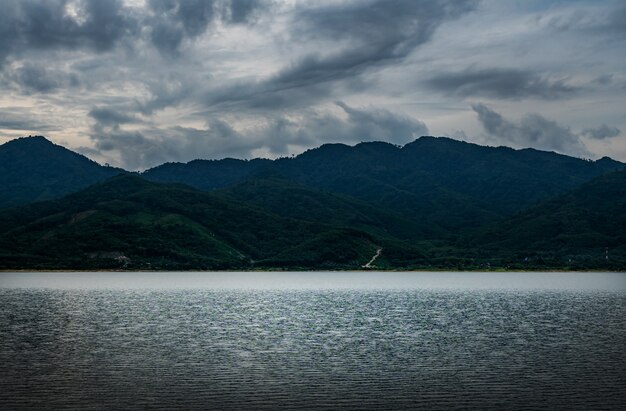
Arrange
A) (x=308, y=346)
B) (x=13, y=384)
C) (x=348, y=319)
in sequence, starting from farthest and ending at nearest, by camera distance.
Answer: (x=348, y=319), (x=308, y=346), (x=13, y=384)

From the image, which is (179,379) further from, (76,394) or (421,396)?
(421,396)

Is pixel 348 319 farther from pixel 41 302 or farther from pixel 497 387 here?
pixel 41 302

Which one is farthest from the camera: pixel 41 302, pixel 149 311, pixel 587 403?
pixel 41 302

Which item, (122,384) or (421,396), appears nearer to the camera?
(421,396)

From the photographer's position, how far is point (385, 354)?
92.3m

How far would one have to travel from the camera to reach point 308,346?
330ft

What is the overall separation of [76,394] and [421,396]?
35.3 metres

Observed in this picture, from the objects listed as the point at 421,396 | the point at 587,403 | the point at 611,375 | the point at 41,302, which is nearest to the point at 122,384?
the point at 421,396

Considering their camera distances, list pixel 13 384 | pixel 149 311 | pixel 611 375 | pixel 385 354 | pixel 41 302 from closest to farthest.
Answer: pixel 13 384, pixel 611 375, pixel 385 354, pixel 149 311, pixel 41 302

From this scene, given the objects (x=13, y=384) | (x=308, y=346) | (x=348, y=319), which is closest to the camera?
(x=13, y=384)

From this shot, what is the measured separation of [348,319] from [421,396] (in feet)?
280

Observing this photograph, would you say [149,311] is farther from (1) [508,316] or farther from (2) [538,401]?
(2) [538,401]

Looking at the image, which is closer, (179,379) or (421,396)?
(421,396)

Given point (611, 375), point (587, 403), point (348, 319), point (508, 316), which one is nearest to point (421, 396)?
point (587, 403)
